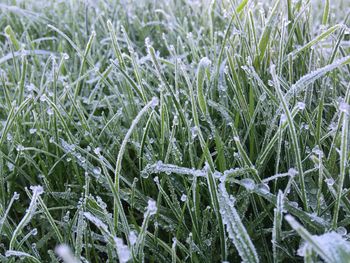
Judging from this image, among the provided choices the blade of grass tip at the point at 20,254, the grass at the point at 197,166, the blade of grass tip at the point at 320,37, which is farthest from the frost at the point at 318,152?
the blade of grass tip at the point at 20,254

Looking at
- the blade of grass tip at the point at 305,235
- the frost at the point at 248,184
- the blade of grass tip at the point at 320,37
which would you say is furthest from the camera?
the blade of grass tip at the point at 320,37

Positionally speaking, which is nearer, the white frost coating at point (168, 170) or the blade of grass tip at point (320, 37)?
the white frost coating at point (168, 170)

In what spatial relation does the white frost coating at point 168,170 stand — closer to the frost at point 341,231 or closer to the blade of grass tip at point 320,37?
the frost at point 341,231

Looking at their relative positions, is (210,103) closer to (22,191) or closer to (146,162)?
(146,162)

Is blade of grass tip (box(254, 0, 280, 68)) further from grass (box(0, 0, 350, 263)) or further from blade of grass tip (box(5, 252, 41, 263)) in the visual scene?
blade of grass tip (box(5, 252, 41, 263))

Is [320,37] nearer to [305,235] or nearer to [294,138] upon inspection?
[294,138]

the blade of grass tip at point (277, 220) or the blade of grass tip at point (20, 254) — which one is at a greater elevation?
the blade of grass tip at point (277, 220)

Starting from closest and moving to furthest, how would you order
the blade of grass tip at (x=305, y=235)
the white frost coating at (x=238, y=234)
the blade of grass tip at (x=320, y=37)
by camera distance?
the blade of grass tip at (x=305, y=235) → the white frost coating at (x=238, y=234) → the blade of grass tip at (x=320, y=37)

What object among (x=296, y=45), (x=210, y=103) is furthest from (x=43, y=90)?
(x=296, y=45)

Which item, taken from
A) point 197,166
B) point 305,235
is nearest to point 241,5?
point 197,166
